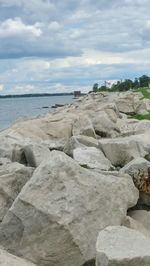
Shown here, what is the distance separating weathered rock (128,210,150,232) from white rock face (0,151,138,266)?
68 centimetres

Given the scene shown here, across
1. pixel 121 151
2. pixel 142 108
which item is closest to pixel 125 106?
pixel 142 108

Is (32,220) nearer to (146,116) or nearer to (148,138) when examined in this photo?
(148,138)

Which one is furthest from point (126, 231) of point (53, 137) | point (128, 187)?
point (53, 137)

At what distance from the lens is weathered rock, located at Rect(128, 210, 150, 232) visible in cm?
710

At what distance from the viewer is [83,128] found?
43.1 feet

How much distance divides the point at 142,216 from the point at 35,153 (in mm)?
2769

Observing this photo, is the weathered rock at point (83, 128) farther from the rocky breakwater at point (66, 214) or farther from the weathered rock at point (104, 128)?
the rocky breakwater at point (66, 214)

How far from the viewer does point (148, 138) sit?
34.0 ft

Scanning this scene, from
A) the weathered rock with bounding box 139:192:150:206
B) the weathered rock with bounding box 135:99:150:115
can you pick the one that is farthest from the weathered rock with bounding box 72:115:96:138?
the weathered rock with bounding box 135:99:150:115

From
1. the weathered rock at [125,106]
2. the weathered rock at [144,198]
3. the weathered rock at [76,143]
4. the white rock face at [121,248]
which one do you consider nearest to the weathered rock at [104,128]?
the weathered rock at [76,143]

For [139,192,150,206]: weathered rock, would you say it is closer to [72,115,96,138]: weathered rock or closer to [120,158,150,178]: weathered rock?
[120,158,150,178]: weathered rock

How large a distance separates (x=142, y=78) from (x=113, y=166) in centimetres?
8663

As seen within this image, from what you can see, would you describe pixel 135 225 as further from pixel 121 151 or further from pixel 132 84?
pixel 132 84

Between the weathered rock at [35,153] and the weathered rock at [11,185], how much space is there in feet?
6.30
